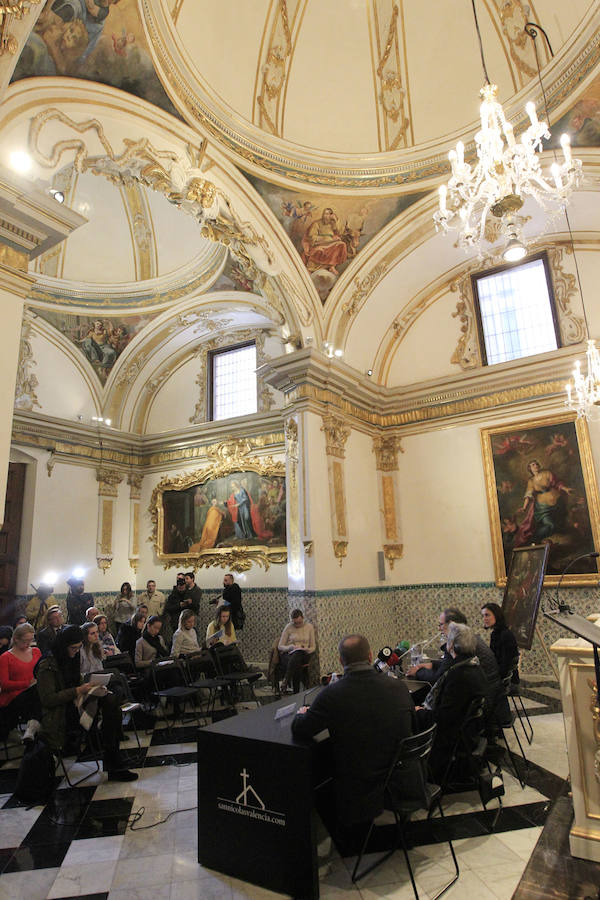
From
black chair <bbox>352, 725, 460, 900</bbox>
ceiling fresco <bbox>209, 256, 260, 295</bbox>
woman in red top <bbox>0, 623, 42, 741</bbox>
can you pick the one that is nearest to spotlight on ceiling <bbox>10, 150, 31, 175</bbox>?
ceiling fresco <bbox>209, 256, 260, 295</bbox>

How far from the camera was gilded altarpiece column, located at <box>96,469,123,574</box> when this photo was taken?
13328 millimetres

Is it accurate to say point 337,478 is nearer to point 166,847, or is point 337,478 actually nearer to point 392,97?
point 392,97

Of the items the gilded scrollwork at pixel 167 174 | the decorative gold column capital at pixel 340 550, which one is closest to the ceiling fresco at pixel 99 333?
the gilded scrollwork at pixel 167 174

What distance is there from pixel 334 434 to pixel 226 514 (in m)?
4.00

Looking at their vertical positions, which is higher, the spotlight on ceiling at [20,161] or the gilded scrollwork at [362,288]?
the gilded scrollwork at [362,288]

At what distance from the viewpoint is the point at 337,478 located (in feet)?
33.4

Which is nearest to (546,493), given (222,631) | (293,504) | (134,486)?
(293,504)

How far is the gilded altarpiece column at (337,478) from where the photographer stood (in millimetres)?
9844

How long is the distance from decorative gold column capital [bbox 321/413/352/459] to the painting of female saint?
7.59 ft

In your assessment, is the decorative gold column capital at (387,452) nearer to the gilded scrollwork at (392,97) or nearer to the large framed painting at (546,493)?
the large framed painting at (546,493)

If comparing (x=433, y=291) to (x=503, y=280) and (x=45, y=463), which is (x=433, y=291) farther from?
(x=45, y=463)

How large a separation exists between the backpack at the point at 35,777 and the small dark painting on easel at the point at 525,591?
5314 mm

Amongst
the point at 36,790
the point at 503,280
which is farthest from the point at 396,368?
the point at 36,790

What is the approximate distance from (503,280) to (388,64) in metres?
4.52
